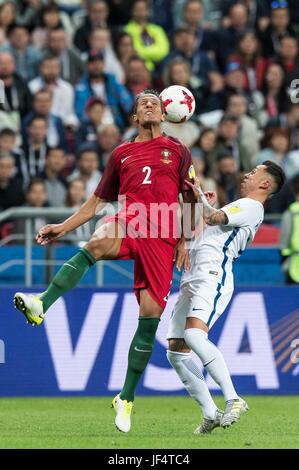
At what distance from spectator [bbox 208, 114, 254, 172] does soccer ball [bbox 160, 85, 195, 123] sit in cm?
638

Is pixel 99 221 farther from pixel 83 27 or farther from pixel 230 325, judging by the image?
pixel 83 27

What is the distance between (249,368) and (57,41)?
602 centimetres

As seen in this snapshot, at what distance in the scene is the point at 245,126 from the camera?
1750cm

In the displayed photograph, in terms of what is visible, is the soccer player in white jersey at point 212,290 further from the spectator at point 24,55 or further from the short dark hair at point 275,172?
the spectator at point 24,55

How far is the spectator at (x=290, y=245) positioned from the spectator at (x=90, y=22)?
531cm

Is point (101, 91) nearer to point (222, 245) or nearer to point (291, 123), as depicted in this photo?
point (291, 123)

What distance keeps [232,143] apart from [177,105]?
683 centimetres

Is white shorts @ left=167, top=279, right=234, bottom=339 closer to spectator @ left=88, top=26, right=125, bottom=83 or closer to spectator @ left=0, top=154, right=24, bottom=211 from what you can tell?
spectator @ left=0, top=154, right=24, bottom=211

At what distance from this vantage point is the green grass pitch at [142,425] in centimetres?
930

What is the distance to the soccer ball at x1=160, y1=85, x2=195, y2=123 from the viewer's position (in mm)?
10484

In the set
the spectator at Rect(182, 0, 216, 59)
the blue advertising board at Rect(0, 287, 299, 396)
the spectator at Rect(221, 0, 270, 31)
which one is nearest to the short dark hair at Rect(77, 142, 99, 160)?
the blue advertising board at Rect(0, 287, 299, 396)

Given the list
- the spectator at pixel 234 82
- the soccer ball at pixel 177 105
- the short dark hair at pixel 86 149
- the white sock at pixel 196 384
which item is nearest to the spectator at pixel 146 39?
the spectator at pixel 234 82

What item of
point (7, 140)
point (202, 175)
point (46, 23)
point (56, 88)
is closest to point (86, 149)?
point (7, 140)
